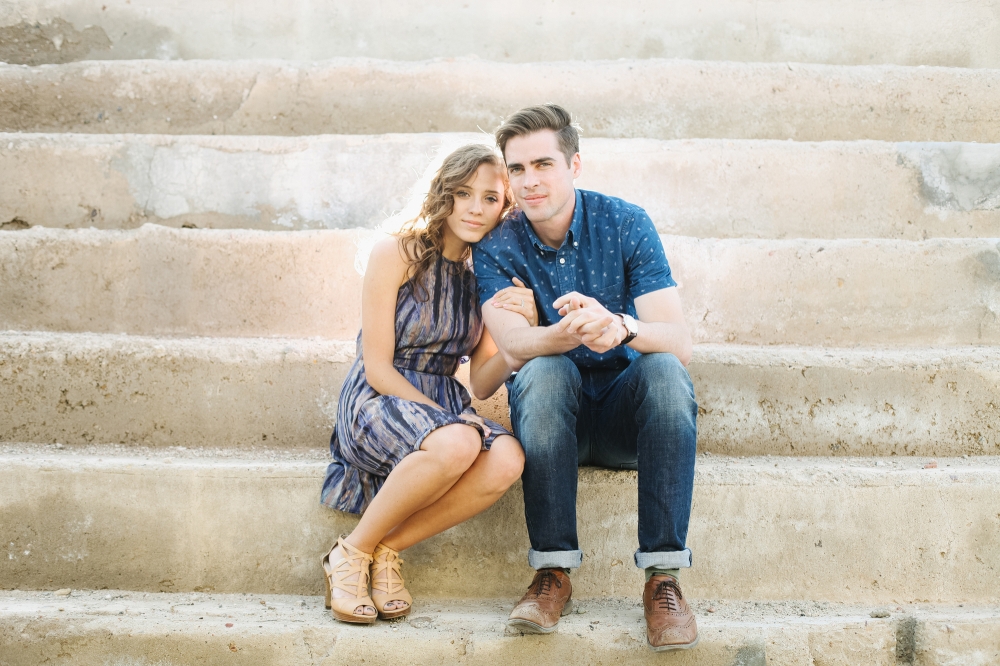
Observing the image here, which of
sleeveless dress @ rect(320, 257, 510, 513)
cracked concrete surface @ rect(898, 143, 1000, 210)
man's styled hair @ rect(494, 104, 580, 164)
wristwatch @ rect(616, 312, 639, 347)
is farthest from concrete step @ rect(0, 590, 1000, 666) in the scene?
cracked concrete surface @ rect(898, 143, 1000, 210)

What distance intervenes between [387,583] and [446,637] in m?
0.20

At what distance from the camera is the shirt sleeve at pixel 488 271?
2.32 m

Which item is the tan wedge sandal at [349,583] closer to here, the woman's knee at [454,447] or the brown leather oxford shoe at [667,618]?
the woman's knee at [454,447]

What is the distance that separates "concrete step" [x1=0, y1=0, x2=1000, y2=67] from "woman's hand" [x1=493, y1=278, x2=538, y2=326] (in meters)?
2.12

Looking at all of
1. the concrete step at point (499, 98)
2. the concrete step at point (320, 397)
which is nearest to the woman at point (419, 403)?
the concrete step at point (320, 397)

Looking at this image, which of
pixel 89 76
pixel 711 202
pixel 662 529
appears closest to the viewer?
pixel 662 529

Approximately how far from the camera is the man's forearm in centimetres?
211

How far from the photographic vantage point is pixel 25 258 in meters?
2.80

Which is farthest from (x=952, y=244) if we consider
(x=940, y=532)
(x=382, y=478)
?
(x=382, y=478)

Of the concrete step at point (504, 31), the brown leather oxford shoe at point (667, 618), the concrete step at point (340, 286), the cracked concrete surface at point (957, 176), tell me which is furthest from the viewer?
the concrete step at point (504, 31)

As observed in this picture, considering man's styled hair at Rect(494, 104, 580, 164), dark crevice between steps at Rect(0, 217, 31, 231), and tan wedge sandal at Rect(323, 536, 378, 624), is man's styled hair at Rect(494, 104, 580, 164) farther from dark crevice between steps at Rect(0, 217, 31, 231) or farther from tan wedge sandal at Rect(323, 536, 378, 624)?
dark crevice between steps at Rect(0, 217, 31, 231)

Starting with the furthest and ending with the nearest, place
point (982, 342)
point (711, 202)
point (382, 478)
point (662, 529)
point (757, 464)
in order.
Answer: point (711, 202) < point (982, 342) < point (757, 464) < point (382, 478) < point (662, 529)

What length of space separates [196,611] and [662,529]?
1.11m

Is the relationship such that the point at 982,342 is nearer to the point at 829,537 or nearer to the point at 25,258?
the point at 829,537
